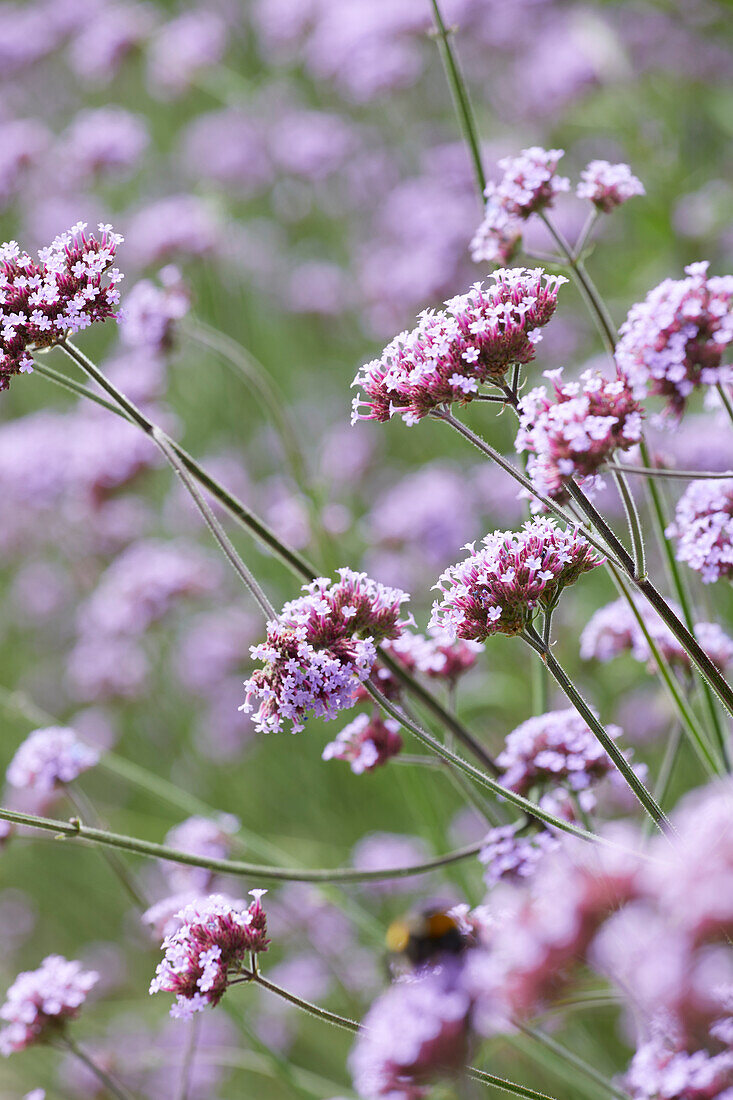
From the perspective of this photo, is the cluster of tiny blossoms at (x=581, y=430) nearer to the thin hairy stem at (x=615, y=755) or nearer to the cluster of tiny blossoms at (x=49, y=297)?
the thin hairy stem at (x=615, y=755)

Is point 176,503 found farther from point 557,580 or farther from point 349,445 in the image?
point 557,580

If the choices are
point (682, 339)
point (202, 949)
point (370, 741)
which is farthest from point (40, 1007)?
point (682, 339)

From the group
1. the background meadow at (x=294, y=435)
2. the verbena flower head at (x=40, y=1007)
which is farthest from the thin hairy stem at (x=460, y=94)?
the verbena flower head at (x=40, y=1007)

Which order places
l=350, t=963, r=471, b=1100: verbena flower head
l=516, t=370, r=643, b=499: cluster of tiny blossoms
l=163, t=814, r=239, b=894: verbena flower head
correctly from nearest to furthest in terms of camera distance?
l=350, t=963, r=471, b=1100: verbena flower head
l=516, t=370, r=643, b=499: cluster of tiny blossoms
l=163, t=814, r=239, b=894: verbena flower head

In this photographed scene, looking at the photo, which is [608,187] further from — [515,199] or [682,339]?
[682,339]

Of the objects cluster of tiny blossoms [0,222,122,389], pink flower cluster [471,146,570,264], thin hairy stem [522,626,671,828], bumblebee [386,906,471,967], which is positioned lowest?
bumblebee [386,906,471,967]

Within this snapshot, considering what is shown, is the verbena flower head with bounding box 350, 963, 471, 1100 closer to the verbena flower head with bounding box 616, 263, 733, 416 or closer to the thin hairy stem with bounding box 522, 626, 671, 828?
the thin hairy stem with bounding box 522, 626, 671, 828

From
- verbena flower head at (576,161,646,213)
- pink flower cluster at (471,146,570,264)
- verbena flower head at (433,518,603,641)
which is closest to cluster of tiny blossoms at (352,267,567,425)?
verbena flower head at (433,518,603,641)
